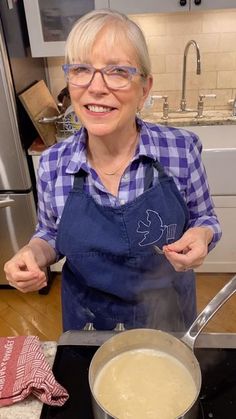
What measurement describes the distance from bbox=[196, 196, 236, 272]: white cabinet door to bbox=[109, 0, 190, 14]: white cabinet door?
3.03 ft

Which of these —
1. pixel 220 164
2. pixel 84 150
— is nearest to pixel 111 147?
pixel 84 150

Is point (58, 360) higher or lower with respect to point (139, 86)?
lower

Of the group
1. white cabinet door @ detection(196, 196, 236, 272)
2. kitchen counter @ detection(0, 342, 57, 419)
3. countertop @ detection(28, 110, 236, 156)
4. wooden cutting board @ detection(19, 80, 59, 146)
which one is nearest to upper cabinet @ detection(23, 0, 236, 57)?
wooden cutting board @ detection(19, 80, 59, 146)

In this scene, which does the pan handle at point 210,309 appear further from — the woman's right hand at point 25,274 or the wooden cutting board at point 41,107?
the wooden cutting board at point 41,107

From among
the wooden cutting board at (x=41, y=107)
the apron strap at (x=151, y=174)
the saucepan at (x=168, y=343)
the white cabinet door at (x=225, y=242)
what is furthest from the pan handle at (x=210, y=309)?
the wooden cutting board at (x=41, y=107)

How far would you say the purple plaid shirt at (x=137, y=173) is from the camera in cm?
95

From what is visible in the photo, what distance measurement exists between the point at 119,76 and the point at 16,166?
1204mm

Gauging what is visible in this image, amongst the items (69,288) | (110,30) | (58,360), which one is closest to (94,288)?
(69,288)

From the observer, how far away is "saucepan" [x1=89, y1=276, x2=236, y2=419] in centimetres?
63

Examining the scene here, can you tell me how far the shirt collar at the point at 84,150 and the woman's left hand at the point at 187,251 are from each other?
25 centimetres

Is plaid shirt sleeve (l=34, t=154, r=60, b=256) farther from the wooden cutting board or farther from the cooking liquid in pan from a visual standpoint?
the wooden cutting board

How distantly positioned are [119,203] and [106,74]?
306 millimetres

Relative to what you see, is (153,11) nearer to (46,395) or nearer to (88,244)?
(88,244)

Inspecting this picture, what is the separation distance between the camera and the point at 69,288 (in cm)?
103
